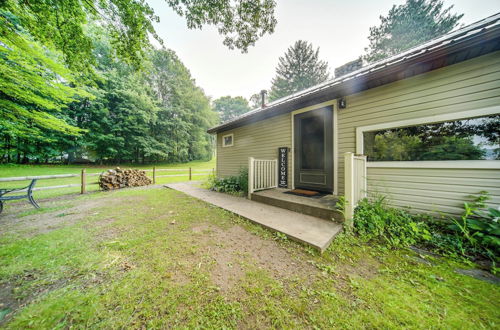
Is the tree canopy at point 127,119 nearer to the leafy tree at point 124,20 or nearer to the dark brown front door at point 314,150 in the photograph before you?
the leafy tree at point 124,20

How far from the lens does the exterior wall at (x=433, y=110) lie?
2.31 metres

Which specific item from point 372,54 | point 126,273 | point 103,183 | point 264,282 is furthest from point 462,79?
point 372,54

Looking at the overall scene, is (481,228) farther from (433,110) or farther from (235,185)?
(235,185)

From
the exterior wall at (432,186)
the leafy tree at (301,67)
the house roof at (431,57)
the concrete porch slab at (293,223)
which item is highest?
the leafy tree at (301,67)

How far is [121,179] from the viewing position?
684 centimetres

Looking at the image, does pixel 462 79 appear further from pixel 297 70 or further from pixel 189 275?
pixel 297 70

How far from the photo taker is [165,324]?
3.96 ft

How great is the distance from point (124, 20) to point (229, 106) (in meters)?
33.6

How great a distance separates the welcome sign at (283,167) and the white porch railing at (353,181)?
1975 mm

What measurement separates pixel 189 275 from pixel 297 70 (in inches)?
845

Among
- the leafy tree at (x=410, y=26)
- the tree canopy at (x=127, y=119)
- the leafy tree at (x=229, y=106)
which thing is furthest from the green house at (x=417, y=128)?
the leafy tree at (x=229, y=106)

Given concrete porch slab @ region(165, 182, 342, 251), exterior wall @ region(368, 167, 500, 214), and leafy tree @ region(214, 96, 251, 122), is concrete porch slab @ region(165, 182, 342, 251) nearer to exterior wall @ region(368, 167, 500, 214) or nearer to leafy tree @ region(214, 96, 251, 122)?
exterior wall @ region(368, 167, 500, 214)

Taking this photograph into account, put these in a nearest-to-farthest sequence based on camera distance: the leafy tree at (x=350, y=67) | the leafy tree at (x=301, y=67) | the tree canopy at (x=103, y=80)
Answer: the tree canopy at (x=103, y=80) → the leafy tree at (x=350, y=67) → the leafy tree at (x=301, y=67)

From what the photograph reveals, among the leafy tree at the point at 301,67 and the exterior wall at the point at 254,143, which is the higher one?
the leafy tree at the point at 301,67
